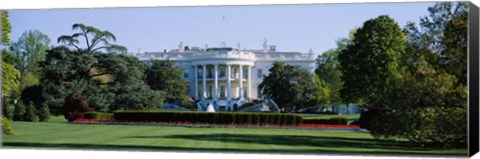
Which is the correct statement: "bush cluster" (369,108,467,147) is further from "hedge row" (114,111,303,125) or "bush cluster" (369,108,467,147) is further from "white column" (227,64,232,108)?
"white column" (227,64,232,108)

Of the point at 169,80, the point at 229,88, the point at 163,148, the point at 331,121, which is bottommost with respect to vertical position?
the point at 163,148

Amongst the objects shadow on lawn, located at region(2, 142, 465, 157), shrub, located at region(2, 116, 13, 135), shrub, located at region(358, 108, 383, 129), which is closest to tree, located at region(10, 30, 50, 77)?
shrub, located at region(2, 116, 13, 135)

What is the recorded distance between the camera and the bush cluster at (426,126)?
15594 millimetres

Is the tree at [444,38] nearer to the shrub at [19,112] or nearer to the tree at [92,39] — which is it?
the tree at [92,39]

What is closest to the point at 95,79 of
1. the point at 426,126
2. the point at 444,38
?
the point at 426,126

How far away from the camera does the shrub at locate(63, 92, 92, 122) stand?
20047mm

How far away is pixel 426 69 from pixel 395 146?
1.85m

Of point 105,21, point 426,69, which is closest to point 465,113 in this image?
point 426,69

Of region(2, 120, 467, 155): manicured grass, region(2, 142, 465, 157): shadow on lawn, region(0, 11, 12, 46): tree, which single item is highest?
region(0, 11, 12, 46): tree

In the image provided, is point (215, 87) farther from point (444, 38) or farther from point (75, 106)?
point (444, 38)

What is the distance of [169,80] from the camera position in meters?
19.0

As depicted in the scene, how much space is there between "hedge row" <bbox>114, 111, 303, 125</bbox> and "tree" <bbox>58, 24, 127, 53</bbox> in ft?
5.90

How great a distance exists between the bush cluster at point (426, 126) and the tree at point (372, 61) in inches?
22.6

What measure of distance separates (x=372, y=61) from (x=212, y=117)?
5248 millimetres
